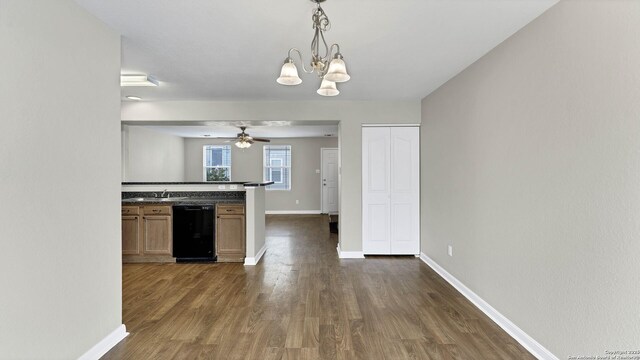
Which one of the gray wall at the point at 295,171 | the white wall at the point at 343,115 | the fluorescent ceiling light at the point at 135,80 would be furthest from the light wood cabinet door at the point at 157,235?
the gray wall at the point at 295,171

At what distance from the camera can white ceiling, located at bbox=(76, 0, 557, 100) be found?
1.97 m

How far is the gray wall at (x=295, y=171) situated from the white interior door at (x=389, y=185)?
4.77 m

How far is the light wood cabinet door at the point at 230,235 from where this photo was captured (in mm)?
4297

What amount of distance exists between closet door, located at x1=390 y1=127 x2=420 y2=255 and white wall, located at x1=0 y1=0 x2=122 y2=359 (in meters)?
3.55

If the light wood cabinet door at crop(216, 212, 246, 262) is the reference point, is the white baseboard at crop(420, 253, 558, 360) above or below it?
below

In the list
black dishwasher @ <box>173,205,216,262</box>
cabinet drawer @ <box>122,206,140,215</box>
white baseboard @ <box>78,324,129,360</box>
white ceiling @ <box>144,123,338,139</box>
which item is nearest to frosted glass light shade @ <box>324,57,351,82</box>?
white baseboard @ <box>78,324,129,360</box>

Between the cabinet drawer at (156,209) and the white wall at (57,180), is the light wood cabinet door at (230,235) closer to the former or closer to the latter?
the cabinet drawer at (156,209)

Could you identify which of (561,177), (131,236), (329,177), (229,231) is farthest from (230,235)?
(329,177)

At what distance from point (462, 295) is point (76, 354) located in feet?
10.9

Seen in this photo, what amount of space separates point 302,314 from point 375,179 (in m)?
2.44

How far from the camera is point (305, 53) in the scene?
2.74 m

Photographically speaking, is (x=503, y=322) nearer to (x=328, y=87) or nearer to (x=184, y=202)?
(x=328, y=87)

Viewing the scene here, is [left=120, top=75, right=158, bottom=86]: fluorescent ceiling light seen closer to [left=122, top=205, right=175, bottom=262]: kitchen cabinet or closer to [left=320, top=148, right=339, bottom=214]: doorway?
[left=122, top=205, right=175, bottom=262]: kitchen cabinet

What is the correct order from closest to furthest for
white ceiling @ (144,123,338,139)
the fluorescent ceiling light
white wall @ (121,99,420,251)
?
the fluorescent ceiling light
white wall @ (121,99,420,251)
white ceiling @ (144,123,338,139)
